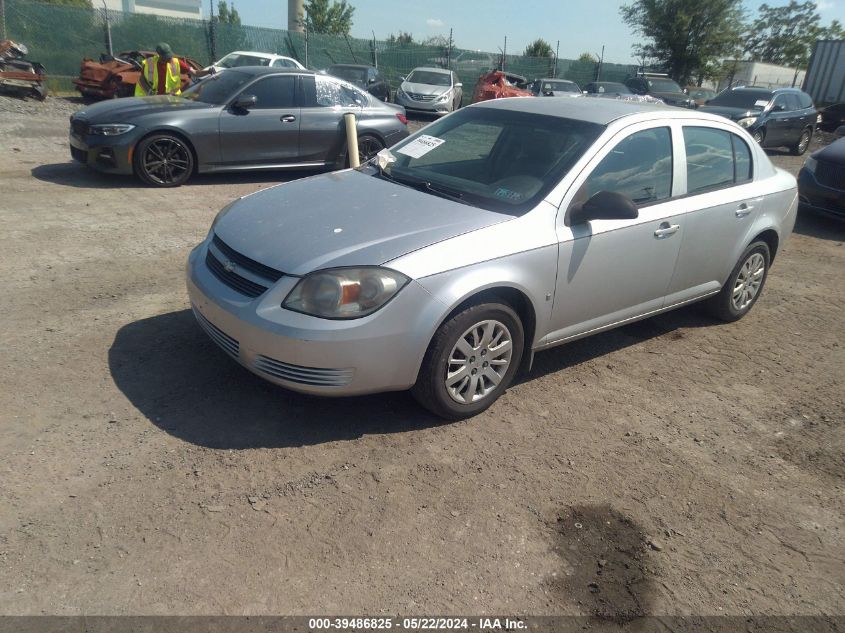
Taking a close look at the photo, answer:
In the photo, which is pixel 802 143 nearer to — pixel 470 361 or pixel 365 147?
pixel 365 147

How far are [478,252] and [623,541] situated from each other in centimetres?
157

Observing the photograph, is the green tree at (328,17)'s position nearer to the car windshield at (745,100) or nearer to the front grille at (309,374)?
the car windshield at (745,100)

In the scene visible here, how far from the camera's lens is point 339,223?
3697mm

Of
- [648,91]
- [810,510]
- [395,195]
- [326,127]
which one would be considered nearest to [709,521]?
[810,510]

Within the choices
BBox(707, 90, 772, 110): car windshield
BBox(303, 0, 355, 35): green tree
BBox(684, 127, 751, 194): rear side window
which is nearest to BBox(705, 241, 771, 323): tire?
BBox(684, 127, 751, 194): rear side window

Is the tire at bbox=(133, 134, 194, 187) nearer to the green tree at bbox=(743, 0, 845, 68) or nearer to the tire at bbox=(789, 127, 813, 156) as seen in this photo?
the tire at bbox=(789, 127, 813, 156)

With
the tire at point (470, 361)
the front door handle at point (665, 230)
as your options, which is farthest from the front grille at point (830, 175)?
the tire at point (470, 361)

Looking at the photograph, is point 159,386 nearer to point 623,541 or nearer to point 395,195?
point 395,195

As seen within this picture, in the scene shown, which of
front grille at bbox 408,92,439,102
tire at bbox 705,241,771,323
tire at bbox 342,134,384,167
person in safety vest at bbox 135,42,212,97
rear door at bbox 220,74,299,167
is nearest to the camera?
tire at bbox 705,241,771,323

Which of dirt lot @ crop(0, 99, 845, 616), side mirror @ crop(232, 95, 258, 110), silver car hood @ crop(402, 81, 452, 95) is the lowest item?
dirt lot @ crop(0, 99, 845, 616)

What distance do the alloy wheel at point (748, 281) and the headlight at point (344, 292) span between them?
340cm

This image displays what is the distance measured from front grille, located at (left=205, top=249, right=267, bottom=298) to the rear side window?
9.98ft

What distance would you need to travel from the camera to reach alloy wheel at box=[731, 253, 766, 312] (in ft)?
17.9

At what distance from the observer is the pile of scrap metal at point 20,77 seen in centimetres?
1589
